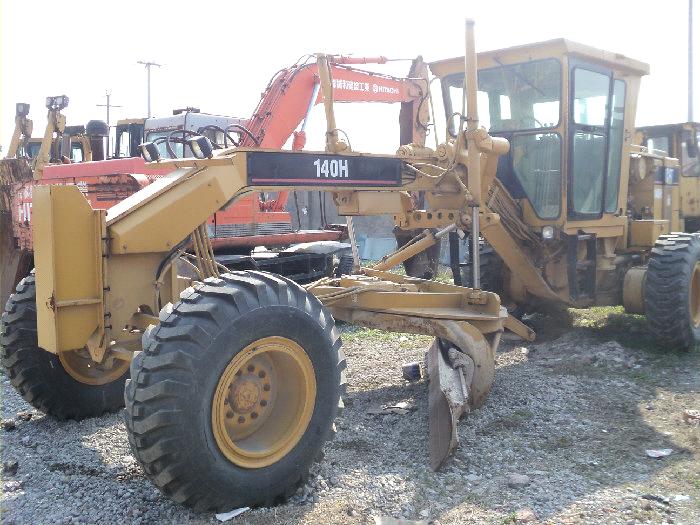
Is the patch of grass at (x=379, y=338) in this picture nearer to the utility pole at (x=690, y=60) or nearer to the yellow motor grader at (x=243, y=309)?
the yellow motor grader at (x=243, y=309)

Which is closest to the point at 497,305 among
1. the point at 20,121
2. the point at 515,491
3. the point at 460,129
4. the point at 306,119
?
the point at 460,129

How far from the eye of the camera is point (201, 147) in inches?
168

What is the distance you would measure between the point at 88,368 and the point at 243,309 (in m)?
A: 1.99

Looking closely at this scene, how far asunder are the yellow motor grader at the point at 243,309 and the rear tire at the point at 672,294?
79 millimetres

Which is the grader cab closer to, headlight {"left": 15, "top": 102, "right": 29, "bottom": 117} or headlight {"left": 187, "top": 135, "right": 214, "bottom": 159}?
headlight {"left": 187, "top": 135, "right": 214, "bottom": 159}

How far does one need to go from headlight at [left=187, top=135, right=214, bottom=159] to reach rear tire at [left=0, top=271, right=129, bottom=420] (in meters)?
1.49

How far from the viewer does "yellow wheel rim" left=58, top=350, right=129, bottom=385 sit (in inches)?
184

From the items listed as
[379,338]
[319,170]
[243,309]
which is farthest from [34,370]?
[379,338]

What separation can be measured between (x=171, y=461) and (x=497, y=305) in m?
3.00

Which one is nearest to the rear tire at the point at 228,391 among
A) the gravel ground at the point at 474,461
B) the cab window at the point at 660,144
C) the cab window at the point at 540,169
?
the gravel ground at the point at 474,461

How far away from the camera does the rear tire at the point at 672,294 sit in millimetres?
6480

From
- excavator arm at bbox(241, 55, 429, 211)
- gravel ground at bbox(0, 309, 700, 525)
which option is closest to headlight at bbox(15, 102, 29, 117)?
excavator arm at bbox(241, 55, 429, 211)

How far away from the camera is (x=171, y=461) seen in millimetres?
3168

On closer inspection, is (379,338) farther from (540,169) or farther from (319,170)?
Answer: (319,170)
